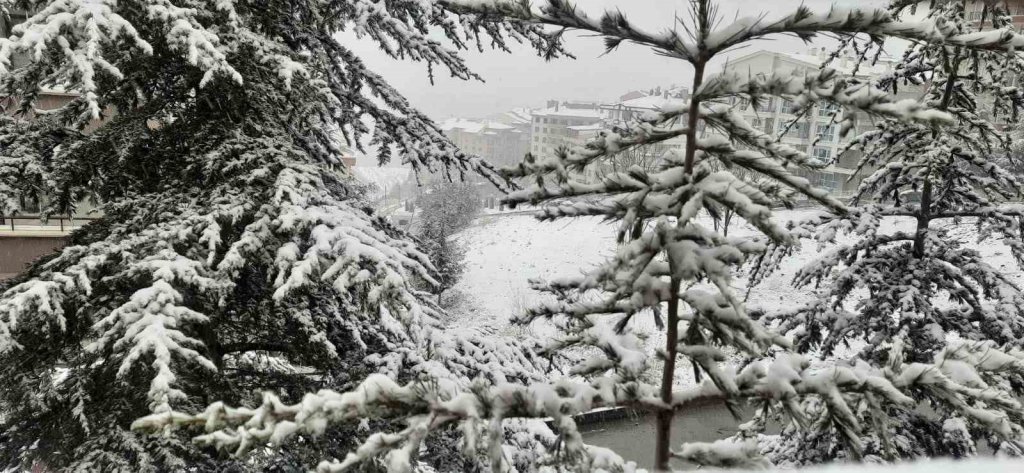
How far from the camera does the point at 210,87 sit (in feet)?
17.7

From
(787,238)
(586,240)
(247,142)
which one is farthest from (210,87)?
(586,240)

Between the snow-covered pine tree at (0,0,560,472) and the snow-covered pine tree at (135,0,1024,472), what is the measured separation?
1.85 metres

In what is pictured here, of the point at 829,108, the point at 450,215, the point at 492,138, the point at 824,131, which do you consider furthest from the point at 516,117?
the point at 829,108

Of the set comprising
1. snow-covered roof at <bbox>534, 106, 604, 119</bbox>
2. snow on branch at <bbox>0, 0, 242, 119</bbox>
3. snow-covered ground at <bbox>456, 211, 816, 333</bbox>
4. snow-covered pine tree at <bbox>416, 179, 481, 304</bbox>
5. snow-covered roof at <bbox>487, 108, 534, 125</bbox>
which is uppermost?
snow on branch at <bbox>0, 0, 242, 119</bbox>

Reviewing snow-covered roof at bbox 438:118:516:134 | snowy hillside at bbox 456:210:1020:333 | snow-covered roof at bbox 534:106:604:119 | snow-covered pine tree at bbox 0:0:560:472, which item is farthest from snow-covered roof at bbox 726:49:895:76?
snow-covered roof at bbox 438:118:516:134

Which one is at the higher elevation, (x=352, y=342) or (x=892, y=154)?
(x=892, y=154)

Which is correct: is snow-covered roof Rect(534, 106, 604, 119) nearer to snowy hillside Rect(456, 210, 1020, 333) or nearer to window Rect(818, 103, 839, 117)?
snowy hillside Rect(456, 210, 1020, 333)

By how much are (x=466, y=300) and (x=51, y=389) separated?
27.3 meters

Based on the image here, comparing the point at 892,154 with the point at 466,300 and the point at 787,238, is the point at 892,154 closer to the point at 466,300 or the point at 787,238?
the point at 787,238

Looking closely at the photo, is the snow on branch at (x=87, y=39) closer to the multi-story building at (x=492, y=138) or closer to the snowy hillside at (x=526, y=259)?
A: the snowy hillside at (x=526, y=259)

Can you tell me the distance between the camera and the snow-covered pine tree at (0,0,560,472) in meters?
3.81

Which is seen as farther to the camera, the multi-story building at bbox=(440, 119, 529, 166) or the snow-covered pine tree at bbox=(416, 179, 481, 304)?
the multi-story building at bbox=(440, 119, 529, 166)

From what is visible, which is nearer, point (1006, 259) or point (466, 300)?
point (1006, 259)

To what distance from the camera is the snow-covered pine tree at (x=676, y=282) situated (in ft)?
5.83
